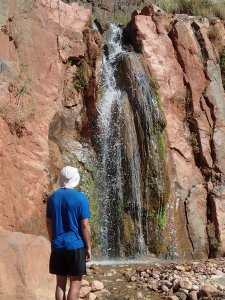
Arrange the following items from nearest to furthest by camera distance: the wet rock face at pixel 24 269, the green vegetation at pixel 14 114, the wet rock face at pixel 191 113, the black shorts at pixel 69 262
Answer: the black shorts at pixel 69 262 < the wet rock face at pixel 24 269 < the green vegetation at pixel 14 114 < the wet rock face at pixel 191 113

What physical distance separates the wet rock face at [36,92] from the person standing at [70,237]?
443cm

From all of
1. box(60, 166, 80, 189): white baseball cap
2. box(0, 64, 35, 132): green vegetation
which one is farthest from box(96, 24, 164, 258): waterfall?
box(60, 166, 80, 189): white baseball cap

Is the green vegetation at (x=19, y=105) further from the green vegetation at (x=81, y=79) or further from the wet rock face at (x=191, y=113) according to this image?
the wet rock face at (x=191, y=113)

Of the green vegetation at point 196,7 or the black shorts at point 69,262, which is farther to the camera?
the green vegetation at point 196,7

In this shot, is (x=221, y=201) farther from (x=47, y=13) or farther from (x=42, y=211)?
(x=47, y=13)

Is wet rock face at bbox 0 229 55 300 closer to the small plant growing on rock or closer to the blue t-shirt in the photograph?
the blue t-shirt

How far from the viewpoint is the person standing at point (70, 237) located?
4617 mm

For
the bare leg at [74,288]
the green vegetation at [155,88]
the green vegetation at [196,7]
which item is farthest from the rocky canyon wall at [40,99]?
the green vegetation at [196,7]

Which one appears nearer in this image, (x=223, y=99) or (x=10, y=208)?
(x=10, y=208)

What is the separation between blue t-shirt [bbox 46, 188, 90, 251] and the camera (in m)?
4.63

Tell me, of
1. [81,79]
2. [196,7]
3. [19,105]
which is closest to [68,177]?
[19,105]

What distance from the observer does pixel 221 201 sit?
11.3m

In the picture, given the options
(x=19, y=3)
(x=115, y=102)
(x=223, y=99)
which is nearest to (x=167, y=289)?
(x=115, y=102)

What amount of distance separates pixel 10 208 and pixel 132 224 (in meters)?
3.11
